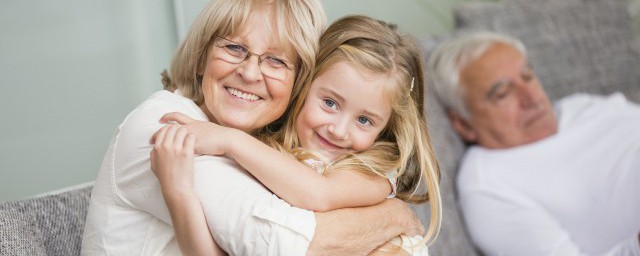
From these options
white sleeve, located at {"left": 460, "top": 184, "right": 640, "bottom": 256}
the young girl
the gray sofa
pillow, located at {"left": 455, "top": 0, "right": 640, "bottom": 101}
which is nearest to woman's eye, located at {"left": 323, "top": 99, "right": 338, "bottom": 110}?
the young girl

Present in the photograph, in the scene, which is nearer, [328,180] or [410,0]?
[328,180]

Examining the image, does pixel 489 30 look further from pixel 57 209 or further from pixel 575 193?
pixel 57 209

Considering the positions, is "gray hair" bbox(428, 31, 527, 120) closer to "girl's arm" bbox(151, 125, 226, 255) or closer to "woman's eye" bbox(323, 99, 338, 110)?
"woman's eye" bbox(323, 99, 338, 110)

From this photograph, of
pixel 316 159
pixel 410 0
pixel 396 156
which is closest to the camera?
pixel 316 159

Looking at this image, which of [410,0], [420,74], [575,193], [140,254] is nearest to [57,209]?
[140,254]

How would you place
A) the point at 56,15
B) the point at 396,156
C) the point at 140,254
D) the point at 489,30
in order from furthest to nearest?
the point at 489,30 → the point at 56,15 → the point at 396,156 → the point at 140,254

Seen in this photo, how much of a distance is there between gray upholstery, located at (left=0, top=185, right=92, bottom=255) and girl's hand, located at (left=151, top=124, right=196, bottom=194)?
320mm

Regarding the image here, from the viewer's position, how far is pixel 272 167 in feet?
3.75

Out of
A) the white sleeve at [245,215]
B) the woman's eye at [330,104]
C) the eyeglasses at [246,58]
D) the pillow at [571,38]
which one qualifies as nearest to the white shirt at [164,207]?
the white sleeve at [245,215]

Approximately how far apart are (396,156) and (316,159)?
20 centimetres

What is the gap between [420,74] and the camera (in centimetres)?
147

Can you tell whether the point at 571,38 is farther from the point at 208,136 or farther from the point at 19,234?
the point at 19,234

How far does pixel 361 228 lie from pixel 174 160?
376 millimetres

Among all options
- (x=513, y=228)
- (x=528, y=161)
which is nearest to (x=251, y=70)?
(x=513, y=228)
